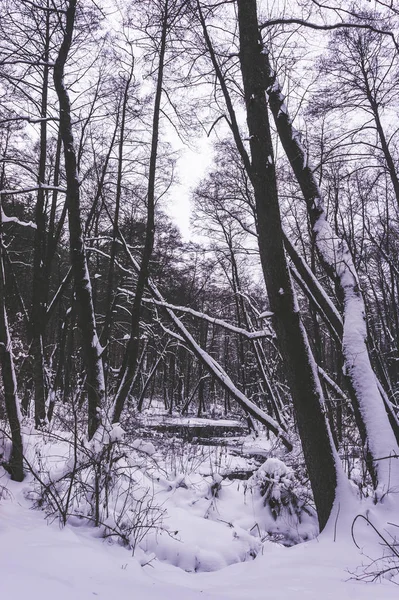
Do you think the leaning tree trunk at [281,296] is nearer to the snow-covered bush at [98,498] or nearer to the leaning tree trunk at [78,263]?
the snow-covered bush at [98,498]

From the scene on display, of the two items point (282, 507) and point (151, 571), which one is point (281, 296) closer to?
point (151, 571)

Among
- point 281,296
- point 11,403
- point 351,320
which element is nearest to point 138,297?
point 11,403

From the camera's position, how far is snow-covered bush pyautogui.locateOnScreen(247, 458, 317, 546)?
4.25 m

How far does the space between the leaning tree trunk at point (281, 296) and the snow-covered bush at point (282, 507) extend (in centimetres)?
119

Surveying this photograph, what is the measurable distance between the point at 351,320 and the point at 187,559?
9.03 ft

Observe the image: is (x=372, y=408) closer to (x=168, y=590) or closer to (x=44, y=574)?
(x=168, y=590)

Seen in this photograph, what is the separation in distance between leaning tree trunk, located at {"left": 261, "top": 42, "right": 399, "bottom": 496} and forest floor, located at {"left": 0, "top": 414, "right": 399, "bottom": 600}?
0.46m

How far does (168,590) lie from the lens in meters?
2.29

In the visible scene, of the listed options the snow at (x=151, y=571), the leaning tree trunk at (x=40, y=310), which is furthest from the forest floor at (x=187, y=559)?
the leaning tree trunk at (x=40, y=310)

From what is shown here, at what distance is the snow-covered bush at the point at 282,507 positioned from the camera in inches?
167

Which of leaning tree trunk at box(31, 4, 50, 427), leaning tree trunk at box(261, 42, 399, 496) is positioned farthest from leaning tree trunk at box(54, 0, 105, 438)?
leaning tree trunk at box(261, 42, 399, 496)

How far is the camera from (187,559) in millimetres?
3188

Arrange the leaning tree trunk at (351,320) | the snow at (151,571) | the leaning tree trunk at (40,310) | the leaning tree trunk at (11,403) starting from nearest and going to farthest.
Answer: the snow at (151,571) < the leaning tree trunk at (351,320) < the leaning tree trunk at (11,403) < the leaning tree trunk at (40,310)

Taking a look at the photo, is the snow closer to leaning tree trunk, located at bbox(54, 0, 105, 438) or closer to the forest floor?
the forest floor
